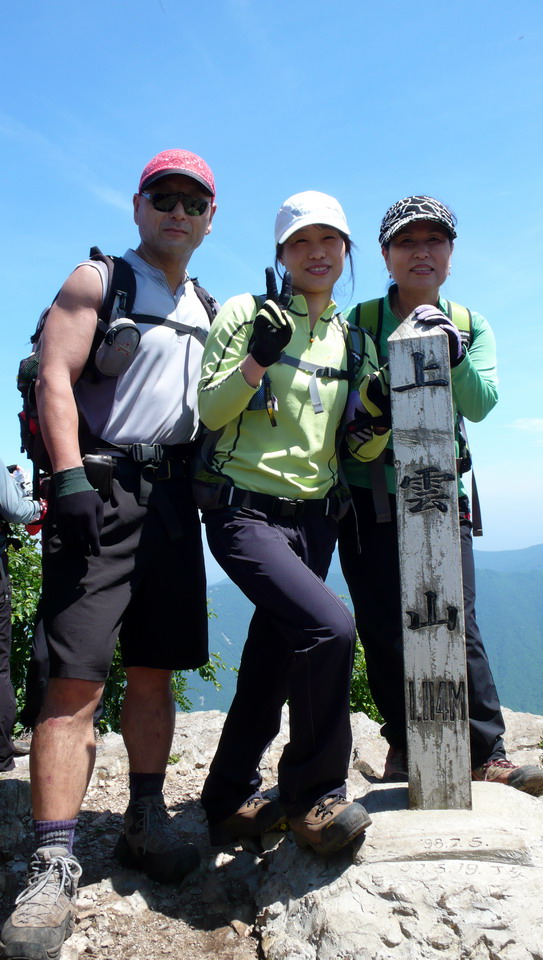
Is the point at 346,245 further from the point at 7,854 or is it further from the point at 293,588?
the point at 7,854

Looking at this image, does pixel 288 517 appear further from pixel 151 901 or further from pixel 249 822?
pixel 151 901

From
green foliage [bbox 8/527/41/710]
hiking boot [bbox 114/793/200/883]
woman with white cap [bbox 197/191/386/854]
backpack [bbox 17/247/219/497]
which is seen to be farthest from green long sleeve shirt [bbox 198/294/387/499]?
green foliage [bbox 8/527/41/710]

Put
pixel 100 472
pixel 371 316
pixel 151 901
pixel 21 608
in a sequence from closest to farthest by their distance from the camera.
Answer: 1. pixel 100 472
2. pixel 151 901
3. pixel 371 316
4. pixel 21 608

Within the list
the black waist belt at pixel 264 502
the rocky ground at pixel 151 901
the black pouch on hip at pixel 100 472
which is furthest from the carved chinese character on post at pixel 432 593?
the black pouch on hip at pixel 100 472

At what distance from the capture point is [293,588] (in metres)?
3.37

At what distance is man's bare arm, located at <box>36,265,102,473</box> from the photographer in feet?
11.6

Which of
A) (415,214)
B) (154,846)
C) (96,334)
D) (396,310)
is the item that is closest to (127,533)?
(96,334)

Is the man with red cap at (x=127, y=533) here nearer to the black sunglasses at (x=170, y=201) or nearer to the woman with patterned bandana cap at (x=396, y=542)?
the black sunglasses at (x=170, y=201)

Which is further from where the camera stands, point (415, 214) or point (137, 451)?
point (415, 214)

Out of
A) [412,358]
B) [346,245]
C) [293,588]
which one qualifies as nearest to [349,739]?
[293,588]

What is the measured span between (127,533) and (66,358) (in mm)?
877

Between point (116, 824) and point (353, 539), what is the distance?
91.6 inches

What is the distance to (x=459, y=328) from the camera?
4371mm

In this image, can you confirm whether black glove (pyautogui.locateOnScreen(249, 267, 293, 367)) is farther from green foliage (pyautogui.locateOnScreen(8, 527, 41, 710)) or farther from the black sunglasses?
green foliage (pyautogui.locateOnScreen(8, 527, 41, 710))
